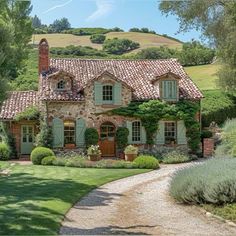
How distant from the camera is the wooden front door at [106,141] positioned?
1265 inches

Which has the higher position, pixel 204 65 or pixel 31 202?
pixel 204 65

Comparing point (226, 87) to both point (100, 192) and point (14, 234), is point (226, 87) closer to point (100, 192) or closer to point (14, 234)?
point (100, 192)

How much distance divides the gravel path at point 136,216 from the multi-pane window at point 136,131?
13442 millimetres

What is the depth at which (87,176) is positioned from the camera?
2206cm

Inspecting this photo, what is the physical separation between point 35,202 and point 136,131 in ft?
60.7

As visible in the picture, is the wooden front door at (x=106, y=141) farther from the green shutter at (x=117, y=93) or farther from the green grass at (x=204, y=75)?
the green grass at (x=204, y=75)

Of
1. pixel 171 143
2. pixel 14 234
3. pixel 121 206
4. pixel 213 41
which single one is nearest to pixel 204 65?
pixel 171 143

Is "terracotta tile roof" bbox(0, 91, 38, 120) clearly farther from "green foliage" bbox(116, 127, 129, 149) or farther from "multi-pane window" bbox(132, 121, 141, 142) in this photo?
"multi-pane window" bbox(132, 121, 141, 142)

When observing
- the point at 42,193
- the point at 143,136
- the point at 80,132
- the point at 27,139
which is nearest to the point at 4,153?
the point at 27,139

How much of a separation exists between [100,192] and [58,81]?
15.4m

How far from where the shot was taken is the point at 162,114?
3184cm

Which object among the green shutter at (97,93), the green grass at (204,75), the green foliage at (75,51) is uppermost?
the green foliage at (75,51)

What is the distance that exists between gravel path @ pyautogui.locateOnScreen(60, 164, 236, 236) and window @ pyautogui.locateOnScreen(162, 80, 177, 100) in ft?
46.9

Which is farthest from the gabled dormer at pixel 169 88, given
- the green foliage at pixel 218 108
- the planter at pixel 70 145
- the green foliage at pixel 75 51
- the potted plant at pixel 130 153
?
the green foliage at pixel 75 51
